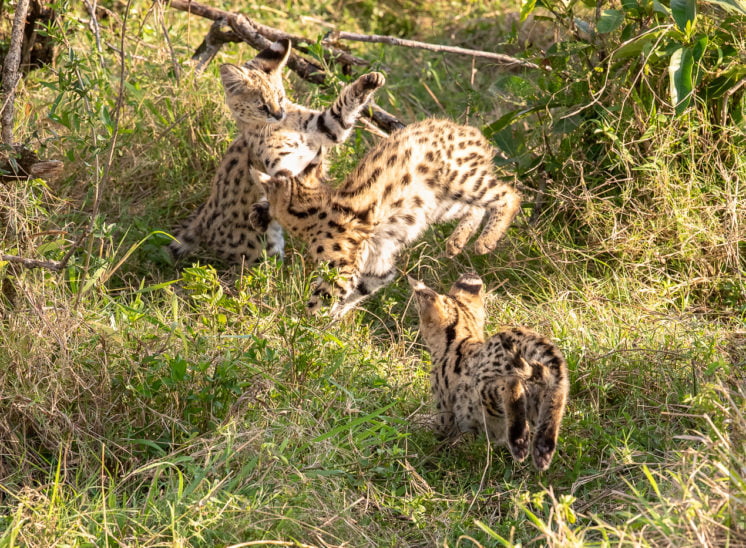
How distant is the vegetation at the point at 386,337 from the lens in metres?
3.87

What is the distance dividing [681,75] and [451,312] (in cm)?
180

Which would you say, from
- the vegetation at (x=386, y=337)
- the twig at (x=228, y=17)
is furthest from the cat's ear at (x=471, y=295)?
the twig at (x=228, y=17)

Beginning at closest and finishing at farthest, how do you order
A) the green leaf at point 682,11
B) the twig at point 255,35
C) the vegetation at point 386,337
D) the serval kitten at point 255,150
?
the vegetation at point 386,337 → the green leaf at point 682,11 → the serval kitten at point 255,150 → the twig at point 255,35

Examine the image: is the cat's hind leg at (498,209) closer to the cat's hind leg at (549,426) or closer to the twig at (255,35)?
the twig at (255,35)

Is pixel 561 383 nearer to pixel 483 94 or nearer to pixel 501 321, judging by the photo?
pixel 501 321

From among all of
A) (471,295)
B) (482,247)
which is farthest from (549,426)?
(482,247)

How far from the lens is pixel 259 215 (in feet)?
20.9

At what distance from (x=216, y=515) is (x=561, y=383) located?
1502mm

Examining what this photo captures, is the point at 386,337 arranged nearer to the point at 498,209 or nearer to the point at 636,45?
the point at 498,209

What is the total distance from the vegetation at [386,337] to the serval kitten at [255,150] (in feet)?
0.72

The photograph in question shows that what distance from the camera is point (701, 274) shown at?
19.2 ft

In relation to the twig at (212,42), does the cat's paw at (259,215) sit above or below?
below

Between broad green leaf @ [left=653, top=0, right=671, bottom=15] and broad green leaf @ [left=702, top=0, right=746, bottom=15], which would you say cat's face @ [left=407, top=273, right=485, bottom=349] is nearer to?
broad green leaf @ [left=653, top=0, right=671, bottom=15]

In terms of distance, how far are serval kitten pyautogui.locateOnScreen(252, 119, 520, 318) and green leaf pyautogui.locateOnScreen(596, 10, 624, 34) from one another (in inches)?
45.9
